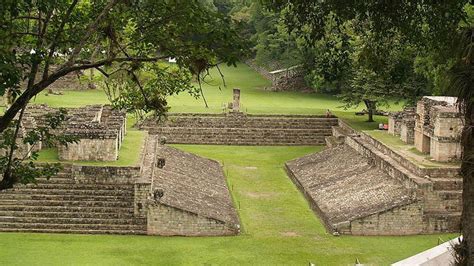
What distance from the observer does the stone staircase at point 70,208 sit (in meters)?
17.6

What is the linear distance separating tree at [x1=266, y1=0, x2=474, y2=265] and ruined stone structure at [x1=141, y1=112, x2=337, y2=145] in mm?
20820

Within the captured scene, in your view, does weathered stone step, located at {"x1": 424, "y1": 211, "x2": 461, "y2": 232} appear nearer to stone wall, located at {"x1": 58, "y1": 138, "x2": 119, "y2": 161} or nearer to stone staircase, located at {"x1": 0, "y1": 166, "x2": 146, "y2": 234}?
stone staircase, located at {"x1": 0, "y1": 166, "x2": 146, "y2": 234}

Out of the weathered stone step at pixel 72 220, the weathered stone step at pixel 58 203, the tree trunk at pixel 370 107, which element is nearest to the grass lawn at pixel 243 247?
the weathered stone step at pixel 72 220

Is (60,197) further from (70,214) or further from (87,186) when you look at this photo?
(87,186)

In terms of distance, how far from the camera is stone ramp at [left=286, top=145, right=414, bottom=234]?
750 inches

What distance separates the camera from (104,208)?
18031 mm

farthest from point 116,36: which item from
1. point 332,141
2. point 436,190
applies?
point 332,141

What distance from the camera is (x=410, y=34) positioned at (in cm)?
1009

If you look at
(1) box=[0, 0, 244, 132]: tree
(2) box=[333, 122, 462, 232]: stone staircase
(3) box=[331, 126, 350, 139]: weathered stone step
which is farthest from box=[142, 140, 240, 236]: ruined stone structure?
(1) box=[0, 0, 244, 132]: tree

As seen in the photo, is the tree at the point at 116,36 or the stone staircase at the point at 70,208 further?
the stone staircase at the point at 70,208

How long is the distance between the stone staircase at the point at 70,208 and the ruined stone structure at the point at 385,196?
4924 millimetres

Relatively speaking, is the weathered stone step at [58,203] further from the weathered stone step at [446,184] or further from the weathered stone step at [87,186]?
the weathered stone step at [446,184]

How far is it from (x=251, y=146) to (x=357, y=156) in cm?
716

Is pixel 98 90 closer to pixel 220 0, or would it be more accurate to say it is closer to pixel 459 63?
pixel 220 0
